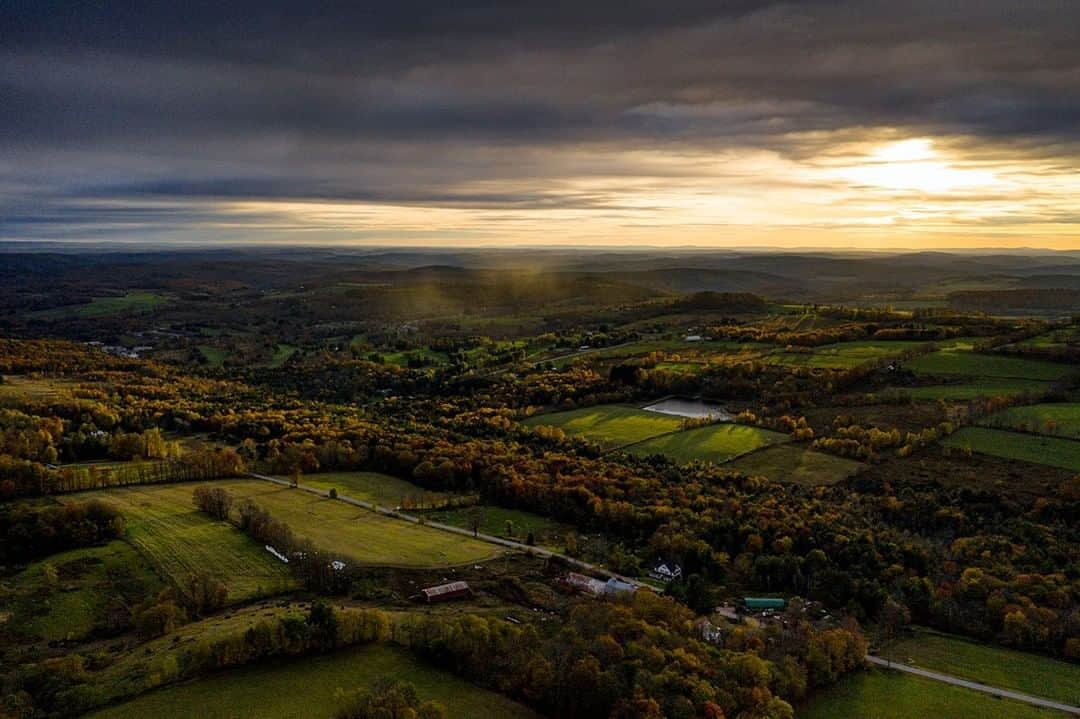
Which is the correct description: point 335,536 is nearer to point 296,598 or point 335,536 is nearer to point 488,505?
point 296,598

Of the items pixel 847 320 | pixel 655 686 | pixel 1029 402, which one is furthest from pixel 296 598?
pixel 847 320

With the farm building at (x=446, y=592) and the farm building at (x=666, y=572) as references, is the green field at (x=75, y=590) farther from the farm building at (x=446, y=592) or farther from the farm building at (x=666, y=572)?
the farm building at (x=666, y=572)

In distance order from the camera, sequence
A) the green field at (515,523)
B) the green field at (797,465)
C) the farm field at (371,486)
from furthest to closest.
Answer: the green field at (797,465)
the farm field at (371,486)
the green field at (515,523)

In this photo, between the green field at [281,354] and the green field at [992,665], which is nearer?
the green field at [992,665]

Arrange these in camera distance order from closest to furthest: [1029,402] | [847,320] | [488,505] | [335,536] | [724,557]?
[724,557]
[335,536]
[488,505]
[1029,402]
[847,320]

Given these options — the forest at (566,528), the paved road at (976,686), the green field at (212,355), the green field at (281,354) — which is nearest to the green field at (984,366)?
the forest at (566,528)

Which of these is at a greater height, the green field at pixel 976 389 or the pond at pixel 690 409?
the green field at pixel 976 389
